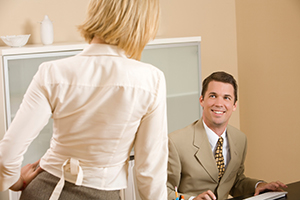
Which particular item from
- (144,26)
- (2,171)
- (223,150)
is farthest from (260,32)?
(2,171)

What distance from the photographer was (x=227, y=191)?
2.35 m

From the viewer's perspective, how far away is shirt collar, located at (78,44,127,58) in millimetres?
1156

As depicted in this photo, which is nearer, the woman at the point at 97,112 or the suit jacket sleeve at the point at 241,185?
the woman at the point at 97,112

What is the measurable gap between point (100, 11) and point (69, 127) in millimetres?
350

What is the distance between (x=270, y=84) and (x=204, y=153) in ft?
5.19

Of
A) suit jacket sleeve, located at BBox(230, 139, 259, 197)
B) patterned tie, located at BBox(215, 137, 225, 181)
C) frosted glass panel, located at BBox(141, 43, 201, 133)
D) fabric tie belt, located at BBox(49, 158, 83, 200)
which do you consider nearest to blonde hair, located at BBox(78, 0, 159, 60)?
fabric tie belt, located at BBox(49, 158, 83, 200)

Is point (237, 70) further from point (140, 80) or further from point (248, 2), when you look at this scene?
point (140, 80)

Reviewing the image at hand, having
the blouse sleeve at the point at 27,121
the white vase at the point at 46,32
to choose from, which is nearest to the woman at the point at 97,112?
the blouse sleeve at the point at 27,121

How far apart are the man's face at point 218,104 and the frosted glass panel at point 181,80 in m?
0.95

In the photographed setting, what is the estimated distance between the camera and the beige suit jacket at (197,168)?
227cm

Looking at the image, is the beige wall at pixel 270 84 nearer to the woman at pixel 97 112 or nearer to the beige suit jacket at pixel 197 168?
the beige suit jacket at pixel 197 168

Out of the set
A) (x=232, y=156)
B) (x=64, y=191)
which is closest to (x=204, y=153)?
(x=232, y=156)

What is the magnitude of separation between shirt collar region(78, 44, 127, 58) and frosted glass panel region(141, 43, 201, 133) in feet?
7.01

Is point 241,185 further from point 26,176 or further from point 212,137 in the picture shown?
point 26,176
